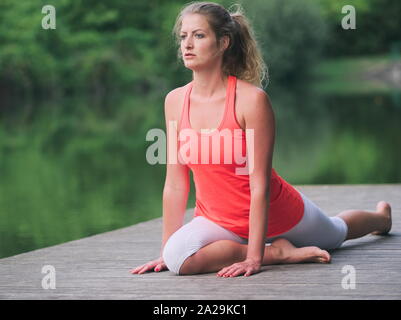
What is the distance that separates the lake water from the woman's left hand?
256 cm

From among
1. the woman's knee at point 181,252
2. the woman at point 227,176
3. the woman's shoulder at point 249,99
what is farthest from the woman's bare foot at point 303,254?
the woman's shoulder at point 249,99

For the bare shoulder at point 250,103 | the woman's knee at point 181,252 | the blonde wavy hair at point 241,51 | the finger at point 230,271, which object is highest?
the blonde wavy hair at point 241,51

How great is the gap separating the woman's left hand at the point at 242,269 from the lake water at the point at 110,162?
2.56 metres

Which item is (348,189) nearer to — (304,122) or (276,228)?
(276,228)

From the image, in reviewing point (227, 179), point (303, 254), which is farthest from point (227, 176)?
point (303, 254)

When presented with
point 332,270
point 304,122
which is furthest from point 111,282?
point 304,122

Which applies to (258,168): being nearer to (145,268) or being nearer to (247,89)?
(247,89)

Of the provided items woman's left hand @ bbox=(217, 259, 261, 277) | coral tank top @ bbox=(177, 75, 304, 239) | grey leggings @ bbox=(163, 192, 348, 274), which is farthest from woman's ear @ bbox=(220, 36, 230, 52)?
woman's left hand @ bbox=(217, 259, 261, 277)

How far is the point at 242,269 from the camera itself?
126 inches

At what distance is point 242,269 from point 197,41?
90 centimetres

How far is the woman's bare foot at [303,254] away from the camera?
3389 millimetres

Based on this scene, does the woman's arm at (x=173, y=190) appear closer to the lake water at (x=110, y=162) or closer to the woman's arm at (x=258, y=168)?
the woman's arm at (x=258, y=168)

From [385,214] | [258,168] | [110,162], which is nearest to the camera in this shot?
[258,168]

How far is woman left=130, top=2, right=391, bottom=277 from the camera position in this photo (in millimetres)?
3207
